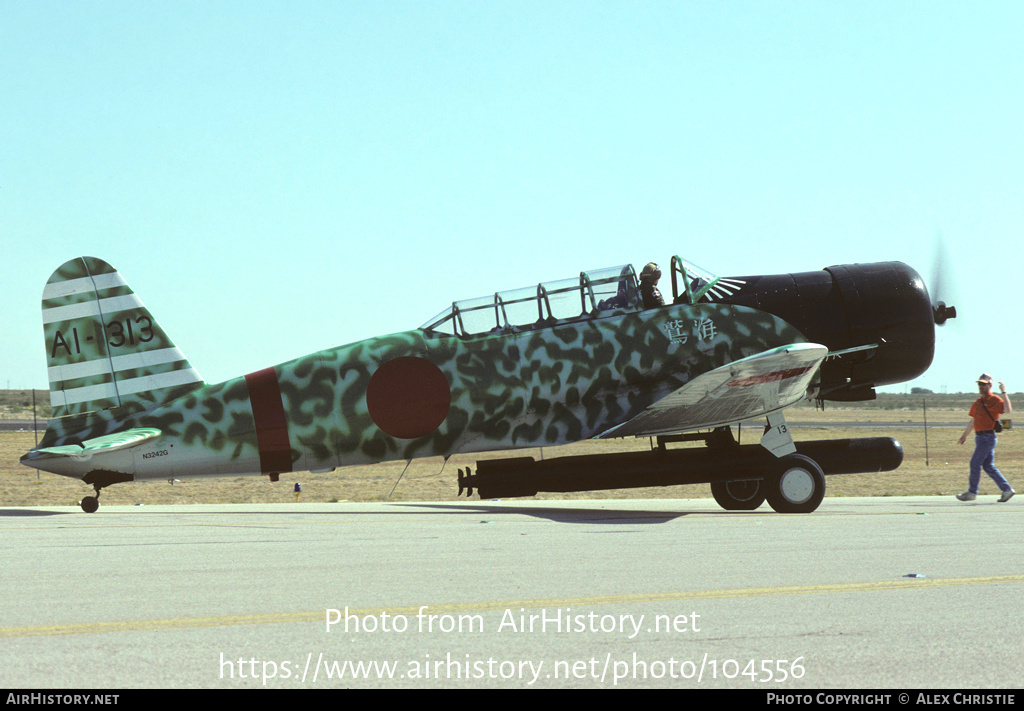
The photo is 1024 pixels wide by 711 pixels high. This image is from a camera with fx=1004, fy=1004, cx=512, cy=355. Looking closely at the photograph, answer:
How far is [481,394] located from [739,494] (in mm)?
3860

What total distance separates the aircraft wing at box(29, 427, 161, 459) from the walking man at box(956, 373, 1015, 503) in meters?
10.9

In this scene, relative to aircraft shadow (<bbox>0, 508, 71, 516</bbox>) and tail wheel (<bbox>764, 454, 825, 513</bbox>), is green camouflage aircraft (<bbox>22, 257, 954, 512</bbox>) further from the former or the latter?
aircraft shadow (<bbox>0, 508, 71, 516</bbox>)

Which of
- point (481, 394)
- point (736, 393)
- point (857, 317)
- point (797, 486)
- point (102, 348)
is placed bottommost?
point (797, 486)

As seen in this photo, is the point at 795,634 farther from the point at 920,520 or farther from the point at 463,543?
the point at 920,520

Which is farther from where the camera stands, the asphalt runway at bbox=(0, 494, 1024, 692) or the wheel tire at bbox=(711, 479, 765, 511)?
the wheel tire at bbox=(711, 479, 765, 511)

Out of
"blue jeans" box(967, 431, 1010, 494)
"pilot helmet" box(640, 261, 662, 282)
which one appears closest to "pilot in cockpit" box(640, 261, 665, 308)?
"pilot helmet" box(640, 261, 662, 282)

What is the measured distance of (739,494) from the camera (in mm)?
13461

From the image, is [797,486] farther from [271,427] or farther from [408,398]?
[271,427]

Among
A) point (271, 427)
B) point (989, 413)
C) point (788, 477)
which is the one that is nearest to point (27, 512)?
point (271, 427)

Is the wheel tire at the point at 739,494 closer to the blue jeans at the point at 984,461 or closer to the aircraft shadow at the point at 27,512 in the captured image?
the blue jeans at the point at 984,461

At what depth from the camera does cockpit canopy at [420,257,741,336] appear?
497 inches

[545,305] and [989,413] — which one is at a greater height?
[545,305]

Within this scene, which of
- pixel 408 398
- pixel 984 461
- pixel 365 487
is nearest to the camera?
pixel 408 398

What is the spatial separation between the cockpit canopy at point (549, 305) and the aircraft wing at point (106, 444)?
3.58 meters
